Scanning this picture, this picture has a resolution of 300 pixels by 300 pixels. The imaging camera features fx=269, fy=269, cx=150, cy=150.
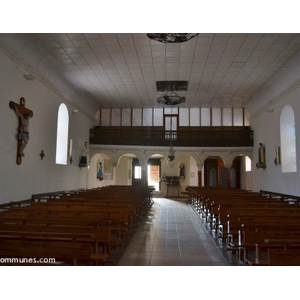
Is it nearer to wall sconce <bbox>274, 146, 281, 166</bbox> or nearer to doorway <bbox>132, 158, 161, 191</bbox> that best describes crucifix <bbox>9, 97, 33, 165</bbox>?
wall sconce <bbox>274, 146, 281, 166</bbox>

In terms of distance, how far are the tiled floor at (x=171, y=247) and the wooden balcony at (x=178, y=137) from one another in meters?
9.11

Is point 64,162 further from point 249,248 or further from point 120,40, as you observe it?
point 249,248

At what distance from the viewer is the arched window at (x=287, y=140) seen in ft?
38.5

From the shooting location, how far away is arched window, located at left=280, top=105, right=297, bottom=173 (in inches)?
462

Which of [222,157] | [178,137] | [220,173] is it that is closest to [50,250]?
[178,137]

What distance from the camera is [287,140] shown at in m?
11.9

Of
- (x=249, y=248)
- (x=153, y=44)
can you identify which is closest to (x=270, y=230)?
(x=249, y=248)

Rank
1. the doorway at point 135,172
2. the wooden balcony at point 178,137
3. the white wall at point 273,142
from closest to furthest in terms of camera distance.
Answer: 1. the white wall at point 273,142
2. the wooden balcony at point 178,137
3. the doorway at point 135,172

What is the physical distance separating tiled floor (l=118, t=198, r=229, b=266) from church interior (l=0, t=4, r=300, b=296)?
0.09 ft

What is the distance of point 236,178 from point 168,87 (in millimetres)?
11742

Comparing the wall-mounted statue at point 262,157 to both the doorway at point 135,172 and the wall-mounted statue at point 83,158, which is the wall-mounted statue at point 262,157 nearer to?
the wall-mounted statue at point 83,158

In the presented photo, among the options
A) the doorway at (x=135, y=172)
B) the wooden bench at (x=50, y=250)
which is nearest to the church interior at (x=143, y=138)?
the wooden bench at (x=50, y=250)

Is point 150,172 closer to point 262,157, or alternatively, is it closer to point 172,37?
point 262,157

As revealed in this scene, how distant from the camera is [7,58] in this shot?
775 centimetres
